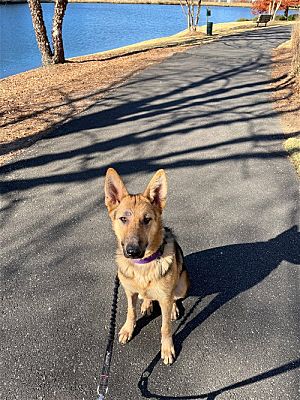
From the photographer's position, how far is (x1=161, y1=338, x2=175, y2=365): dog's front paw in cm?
296

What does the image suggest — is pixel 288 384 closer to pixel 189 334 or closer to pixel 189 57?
pixel 189 334

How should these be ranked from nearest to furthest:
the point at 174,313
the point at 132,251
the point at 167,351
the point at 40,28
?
the point at 132,251 < the point at 167,351 < the point at 174,313 < the point at 40,28

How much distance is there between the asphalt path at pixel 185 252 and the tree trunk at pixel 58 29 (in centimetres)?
781

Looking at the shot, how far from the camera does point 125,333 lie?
316 cm

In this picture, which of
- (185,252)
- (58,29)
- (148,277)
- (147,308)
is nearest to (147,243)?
(148,277)

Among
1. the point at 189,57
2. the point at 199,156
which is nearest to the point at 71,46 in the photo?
the point at 189,57

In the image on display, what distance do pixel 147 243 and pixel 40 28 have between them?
47.9 ft

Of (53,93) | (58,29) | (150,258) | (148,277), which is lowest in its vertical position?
(53,93)

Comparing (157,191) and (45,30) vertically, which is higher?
(45,30)

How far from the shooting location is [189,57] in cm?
1672

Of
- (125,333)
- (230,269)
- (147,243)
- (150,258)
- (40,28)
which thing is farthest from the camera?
(40,28)

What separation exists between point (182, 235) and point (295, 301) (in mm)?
1559

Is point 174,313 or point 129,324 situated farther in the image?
point 174,313

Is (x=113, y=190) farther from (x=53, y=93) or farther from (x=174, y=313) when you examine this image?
(x=53, y=93)
